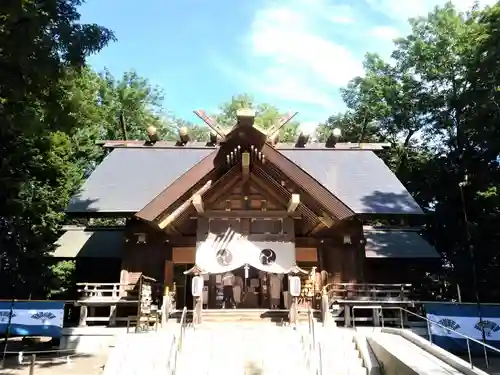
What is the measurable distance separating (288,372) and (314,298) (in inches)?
246

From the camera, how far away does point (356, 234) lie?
571 inches

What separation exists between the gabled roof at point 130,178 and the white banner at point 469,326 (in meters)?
8.35

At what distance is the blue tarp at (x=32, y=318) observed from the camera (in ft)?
34.1

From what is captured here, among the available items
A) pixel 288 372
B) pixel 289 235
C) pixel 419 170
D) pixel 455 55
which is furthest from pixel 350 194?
pixel 455 55

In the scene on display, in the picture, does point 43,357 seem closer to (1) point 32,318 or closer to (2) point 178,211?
(1) point 32,318

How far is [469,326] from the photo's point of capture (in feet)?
33.5

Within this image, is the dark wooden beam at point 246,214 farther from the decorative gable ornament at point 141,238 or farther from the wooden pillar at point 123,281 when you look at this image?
the wooden pillar at point 123,281

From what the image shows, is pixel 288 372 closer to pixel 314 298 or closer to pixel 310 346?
pixel 310 346

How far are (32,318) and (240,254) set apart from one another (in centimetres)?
545

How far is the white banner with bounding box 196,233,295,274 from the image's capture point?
12.1 m

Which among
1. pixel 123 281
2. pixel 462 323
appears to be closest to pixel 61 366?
pixel 123 281

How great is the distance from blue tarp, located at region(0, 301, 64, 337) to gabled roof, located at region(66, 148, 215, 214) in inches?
158

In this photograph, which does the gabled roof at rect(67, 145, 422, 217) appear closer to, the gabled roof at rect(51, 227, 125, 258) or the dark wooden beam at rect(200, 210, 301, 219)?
the dark wooden beam at rect(200, 210, 301, 219)

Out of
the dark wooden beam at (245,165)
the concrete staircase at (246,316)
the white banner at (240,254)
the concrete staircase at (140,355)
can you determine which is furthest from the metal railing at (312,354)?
the dark wooden beam at (245,165)
